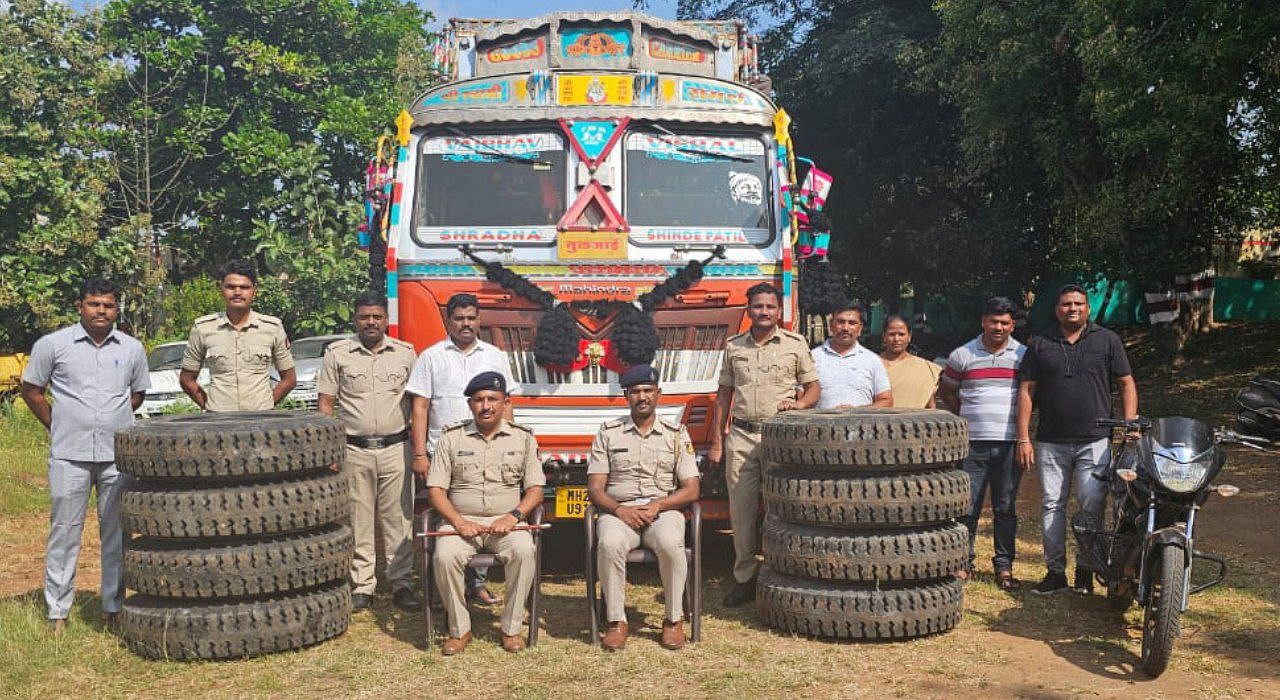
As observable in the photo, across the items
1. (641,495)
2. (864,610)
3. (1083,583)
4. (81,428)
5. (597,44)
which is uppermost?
(597,44)

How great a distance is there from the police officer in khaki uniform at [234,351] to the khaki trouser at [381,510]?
0.68m

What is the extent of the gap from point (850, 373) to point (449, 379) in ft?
7.86

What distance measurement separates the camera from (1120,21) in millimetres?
14234

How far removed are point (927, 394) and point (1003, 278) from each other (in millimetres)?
16468

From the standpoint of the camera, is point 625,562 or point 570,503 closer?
point 625,562

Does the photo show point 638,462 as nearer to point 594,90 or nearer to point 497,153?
point 497,153

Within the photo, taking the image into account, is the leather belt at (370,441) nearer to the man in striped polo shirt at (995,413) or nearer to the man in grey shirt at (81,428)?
the man in grey shirt at (81,428)

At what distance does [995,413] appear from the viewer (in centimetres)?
683

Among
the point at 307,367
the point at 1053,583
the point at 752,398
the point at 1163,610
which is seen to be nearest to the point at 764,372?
the point at 752,398

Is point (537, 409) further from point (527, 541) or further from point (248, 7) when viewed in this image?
point (248, 7)

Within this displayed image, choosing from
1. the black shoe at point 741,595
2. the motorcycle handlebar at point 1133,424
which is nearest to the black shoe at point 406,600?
the black shoe at point 741,595

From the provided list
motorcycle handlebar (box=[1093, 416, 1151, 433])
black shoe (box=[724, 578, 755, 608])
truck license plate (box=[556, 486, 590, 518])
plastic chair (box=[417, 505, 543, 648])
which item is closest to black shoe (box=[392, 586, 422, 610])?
plastic chair (box=[417, 505, 543, 648])

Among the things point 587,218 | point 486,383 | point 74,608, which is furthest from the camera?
point 587,218

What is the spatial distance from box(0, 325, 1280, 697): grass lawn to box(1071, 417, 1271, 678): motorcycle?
28 centimetres
